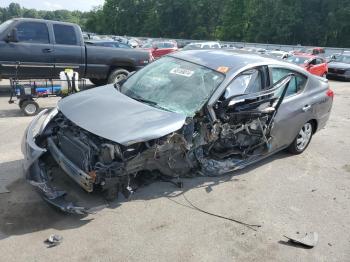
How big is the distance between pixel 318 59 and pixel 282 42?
4308cm

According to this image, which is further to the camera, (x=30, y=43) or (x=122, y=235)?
(x=30, y=43)

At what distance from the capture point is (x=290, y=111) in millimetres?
5715

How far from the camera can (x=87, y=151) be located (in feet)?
13.0

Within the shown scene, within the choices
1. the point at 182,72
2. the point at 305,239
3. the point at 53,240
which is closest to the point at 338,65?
A: the point at 182,72

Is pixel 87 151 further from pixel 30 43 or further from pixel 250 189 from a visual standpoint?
pixel 30 43

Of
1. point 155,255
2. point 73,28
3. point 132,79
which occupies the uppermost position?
point 73,28

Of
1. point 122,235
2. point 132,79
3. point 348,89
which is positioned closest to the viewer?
point 122,235

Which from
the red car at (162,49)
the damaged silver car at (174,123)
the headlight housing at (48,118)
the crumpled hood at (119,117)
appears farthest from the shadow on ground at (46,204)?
the red car at (162,49)

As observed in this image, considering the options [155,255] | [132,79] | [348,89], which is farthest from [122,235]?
[348,89]

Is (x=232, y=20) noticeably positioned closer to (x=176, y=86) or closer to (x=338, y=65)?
(x=338, y=65)

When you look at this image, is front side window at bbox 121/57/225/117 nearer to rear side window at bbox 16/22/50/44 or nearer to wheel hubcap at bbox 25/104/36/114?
wheel hubcap at bbox 25/104/36/114

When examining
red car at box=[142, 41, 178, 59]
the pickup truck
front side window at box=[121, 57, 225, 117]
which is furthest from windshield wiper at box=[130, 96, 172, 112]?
red car at box=[142, 41, 178, 59]

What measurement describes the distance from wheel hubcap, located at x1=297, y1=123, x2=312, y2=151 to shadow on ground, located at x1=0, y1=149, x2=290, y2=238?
1.85 m

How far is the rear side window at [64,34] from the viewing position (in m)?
10.3
